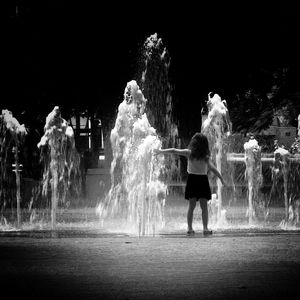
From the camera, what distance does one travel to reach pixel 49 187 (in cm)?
2742

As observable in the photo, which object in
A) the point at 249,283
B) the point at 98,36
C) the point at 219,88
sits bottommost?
the point at 249,283

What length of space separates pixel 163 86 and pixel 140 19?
274cm

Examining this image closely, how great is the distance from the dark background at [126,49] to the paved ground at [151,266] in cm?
2201

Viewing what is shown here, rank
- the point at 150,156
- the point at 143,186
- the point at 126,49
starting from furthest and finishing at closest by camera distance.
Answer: the point at 126,49
the point at 143,186
the point at 150,156

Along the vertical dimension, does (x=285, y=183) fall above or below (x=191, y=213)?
above

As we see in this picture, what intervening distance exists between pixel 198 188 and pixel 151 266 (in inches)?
143

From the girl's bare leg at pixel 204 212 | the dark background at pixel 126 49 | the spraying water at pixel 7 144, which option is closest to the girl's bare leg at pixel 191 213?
the girl's bare leg at pixel 204 212

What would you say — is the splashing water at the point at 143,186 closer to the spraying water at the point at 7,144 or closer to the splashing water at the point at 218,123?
the spraying water at the point at 7,144

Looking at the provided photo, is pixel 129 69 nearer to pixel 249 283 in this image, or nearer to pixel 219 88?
pixel 219 88

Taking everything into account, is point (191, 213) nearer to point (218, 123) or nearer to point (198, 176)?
point (198, 176)

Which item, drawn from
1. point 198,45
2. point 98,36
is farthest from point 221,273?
point 98,36

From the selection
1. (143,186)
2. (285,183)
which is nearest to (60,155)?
(285,183)

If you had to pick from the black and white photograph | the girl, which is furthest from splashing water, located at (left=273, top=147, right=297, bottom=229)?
the girl

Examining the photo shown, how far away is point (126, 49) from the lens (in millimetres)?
35938
